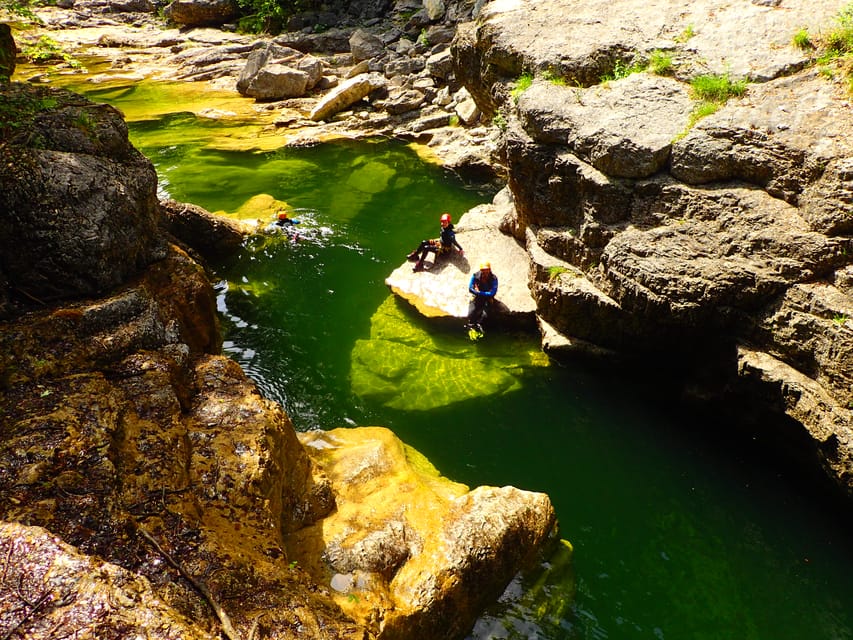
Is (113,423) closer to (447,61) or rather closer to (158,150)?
(158,150)

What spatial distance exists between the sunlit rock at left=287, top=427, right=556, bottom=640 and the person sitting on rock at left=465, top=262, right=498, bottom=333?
4.80 m

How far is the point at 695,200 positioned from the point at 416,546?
699 centimetres

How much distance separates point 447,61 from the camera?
2323cm

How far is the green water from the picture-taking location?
6.59 m

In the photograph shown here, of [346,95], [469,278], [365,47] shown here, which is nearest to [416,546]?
[469,278]

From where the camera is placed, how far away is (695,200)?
8.48 meters

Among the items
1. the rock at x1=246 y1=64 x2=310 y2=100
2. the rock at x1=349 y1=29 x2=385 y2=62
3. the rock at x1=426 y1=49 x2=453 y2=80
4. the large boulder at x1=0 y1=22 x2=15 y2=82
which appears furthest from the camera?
the rock at x1=349 y1=29 x2=385 y2=62

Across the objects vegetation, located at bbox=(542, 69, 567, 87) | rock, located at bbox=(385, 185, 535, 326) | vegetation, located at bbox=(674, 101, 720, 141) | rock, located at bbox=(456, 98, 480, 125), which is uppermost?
vegetation, located at bbox=(542, 69, 567, 87)

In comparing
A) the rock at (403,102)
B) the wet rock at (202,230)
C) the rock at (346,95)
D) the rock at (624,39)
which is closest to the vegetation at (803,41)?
the rock at (624,39)

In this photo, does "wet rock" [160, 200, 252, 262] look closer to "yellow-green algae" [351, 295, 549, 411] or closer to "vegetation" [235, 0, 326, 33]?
"yellow-green algae" [351, 295, 549, 411]

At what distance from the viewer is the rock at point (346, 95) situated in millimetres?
22938

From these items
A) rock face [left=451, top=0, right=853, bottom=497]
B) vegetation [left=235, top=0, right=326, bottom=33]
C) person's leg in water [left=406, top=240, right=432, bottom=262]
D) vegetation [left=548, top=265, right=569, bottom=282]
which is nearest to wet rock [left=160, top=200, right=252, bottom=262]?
person's leg in water [left=406, top=240, right=432, bottom=262]

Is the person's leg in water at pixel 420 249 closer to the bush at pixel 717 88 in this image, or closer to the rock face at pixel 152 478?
the rock face at pixel 152 478

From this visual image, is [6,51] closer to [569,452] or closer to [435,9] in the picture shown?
[569,452]
